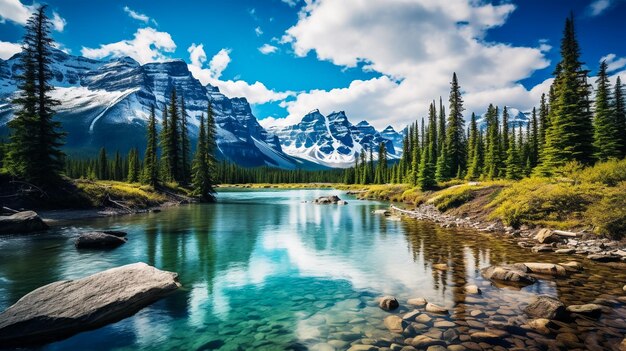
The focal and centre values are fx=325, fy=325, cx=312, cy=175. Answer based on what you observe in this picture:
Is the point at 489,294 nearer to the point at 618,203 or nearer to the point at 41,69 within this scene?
the point at 618,203

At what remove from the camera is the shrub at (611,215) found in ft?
54.7

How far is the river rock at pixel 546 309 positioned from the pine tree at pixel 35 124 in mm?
38598

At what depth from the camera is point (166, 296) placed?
1123 centimetres

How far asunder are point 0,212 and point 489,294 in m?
33.8

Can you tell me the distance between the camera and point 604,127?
39.2 m

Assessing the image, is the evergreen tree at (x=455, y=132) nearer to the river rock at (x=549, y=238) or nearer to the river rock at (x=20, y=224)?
the river rock at (x=549, y=238)

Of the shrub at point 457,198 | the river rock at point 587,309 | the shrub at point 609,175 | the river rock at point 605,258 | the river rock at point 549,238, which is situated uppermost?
the shrub at point 609,175

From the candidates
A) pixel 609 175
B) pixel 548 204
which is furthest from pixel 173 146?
pixel 609 175

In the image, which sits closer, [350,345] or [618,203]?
[350,345]

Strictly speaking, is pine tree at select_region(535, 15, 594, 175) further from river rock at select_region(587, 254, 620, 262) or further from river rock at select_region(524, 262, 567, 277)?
river rock at select_region(524, 262, 567, 277)

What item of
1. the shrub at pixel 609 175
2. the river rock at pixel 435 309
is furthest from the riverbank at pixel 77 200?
the shrub at pixel 609 175

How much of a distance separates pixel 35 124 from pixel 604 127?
63.5 metres

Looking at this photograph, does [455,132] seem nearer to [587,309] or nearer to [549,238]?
[549,238]

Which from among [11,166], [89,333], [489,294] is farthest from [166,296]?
[11,166]
